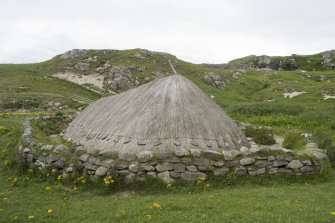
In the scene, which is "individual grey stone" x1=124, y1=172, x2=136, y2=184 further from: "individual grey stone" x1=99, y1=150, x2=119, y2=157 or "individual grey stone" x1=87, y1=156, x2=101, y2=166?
"individual grey stone" x1=87, y1=156, x2=101, y2=166

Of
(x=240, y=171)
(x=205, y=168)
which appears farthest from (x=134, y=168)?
(x=240, y=171)

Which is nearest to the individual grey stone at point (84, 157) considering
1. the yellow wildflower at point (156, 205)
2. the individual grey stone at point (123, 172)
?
the individual grey stone at point (123, 172)

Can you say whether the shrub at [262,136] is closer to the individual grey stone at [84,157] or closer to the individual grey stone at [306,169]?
the individual grey stone at [306,169]

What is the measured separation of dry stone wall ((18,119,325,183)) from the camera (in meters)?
13.2

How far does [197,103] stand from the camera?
53.0 ft

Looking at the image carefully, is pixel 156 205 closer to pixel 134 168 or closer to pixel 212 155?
pixel 134 168

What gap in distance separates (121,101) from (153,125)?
4598 millimetres

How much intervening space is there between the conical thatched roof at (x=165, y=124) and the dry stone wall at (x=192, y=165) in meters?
0.59

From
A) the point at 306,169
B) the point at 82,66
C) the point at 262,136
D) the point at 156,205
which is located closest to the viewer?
the point at 156,205

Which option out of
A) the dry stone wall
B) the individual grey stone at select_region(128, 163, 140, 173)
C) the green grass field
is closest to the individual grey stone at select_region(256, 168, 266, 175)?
the dry stone wall

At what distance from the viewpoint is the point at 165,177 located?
13117mm

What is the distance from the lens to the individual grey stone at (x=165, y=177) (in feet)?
42.8

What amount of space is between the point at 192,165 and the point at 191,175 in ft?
1.21

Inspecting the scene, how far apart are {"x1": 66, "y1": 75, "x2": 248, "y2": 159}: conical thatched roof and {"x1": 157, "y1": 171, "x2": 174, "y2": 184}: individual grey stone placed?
853mm
